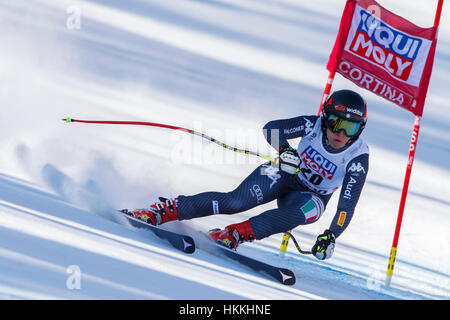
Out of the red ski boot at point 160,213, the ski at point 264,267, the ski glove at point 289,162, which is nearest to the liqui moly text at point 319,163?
the ski glove at point 289,162

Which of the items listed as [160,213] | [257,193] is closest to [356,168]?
[257,193]

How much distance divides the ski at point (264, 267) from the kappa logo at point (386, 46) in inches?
82.1

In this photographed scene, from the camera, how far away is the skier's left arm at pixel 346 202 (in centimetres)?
392

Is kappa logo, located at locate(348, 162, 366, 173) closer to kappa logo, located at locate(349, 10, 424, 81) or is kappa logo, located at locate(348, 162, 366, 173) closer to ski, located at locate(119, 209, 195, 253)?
ski, located at locate(119, 209, 195, 253)

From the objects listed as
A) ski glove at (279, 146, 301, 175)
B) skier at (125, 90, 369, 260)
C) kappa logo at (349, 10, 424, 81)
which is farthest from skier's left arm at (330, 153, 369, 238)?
kappa logo at (349, 10, 424, 81)

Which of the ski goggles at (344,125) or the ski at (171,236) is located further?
the ski goggles at (344,125)

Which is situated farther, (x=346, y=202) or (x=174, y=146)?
(x=174, y=146)

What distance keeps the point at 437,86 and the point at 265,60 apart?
3.86 metres

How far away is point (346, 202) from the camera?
4172 mm

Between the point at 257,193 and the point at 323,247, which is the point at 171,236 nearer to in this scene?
the point at 257,193

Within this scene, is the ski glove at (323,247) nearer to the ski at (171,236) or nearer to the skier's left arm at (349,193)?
the skier's left arm at (349,193)

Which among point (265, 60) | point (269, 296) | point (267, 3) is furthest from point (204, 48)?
point (269, 296)

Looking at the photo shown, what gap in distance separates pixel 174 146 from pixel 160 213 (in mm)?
3756

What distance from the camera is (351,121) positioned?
4.27 m
